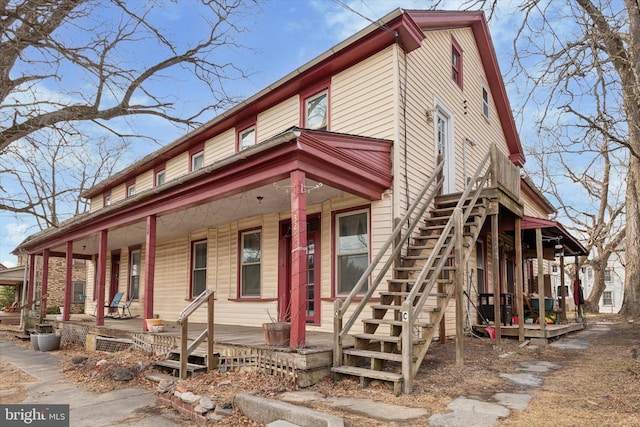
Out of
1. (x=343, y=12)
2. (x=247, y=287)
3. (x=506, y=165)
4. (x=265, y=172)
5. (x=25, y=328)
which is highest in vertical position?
(x=343, y=12)

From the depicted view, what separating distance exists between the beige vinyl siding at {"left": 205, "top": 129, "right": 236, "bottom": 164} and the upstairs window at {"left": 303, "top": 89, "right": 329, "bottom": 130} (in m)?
2.84

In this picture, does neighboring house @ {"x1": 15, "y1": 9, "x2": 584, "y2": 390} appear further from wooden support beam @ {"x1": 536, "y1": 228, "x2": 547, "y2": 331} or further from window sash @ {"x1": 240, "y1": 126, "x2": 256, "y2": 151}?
wooden support beam @ {"x1": 536, "y1": 228, "x2": 547, "y2": 331}

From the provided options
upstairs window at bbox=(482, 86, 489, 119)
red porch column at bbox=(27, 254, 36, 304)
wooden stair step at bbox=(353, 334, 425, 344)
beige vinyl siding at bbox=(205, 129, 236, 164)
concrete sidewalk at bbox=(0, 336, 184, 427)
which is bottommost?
concrete sidewalk at bbox=(0, 336, 184, 427)

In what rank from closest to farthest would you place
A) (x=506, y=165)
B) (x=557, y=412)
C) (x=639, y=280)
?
(x=557, y=412)
(x=506, y=165)
(x=639, y=280)

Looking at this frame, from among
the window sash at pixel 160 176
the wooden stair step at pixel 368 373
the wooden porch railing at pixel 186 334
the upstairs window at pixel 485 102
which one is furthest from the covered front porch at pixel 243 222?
the upstairs window at pixel 485 102

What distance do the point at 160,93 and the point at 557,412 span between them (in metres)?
5.78

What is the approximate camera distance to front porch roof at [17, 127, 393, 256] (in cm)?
673

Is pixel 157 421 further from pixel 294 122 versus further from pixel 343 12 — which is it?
pixel 294 122

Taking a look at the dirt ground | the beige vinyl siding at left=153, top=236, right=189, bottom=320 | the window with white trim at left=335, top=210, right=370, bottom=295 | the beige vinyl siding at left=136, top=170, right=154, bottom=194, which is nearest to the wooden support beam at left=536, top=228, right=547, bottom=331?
the dirt ground

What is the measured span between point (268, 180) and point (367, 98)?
2.92 meters

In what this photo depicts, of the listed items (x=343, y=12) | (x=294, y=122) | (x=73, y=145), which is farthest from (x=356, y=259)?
(x=73, y=145)

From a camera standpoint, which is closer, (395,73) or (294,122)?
(395,73)

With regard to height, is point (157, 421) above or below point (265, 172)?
below

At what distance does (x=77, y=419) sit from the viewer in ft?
16.8
